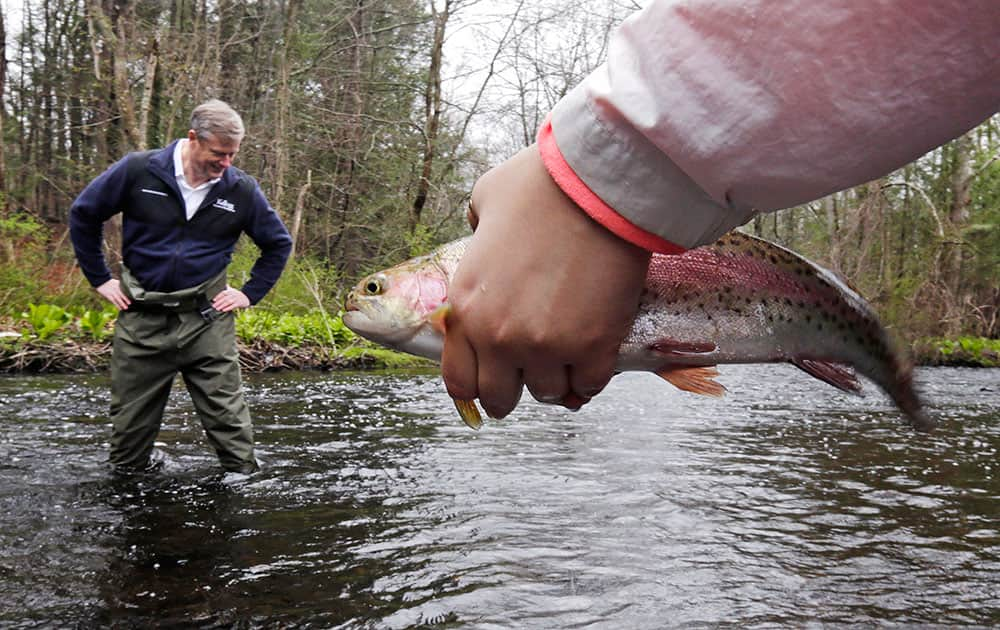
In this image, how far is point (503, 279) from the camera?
1.14 metres

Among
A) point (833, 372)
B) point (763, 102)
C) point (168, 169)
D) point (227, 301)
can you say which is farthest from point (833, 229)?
point (763, 102)

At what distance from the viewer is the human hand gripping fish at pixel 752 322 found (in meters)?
1.76

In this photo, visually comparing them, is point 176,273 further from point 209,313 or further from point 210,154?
point 210,154

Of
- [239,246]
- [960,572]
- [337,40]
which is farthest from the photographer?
[337,40]

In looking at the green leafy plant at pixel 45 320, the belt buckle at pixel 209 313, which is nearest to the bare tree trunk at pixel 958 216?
the green leafy plant at pixel 45 320

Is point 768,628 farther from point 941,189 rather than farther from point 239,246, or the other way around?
point 941,189

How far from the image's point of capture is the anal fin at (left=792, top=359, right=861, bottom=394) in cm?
193

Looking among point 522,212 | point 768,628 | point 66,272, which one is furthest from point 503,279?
point 66,272

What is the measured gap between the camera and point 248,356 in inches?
468

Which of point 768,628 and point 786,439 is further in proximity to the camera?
point 786,439

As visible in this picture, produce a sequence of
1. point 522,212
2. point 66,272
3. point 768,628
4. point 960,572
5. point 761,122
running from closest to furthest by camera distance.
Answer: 1. point 761,122
2. point 522,212
3. point 768,628
4. point 960,572
5. point 66,272

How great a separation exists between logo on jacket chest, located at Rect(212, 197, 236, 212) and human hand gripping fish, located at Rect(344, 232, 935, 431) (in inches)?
146

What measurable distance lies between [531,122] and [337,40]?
8292 millimetres

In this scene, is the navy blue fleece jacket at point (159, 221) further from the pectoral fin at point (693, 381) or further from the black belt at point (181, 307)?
the pectoral fin at point (693, 381)
